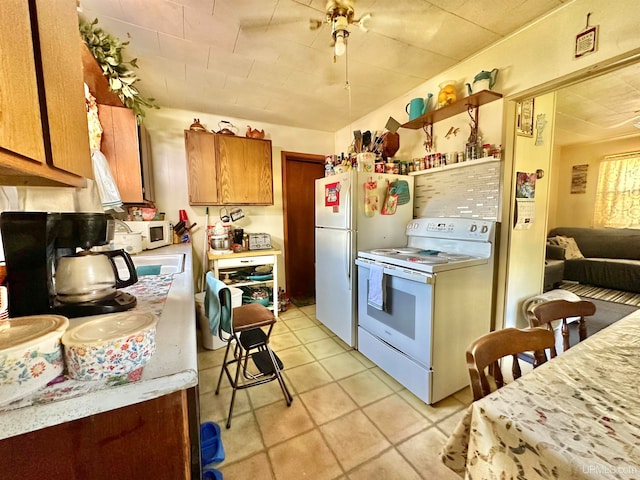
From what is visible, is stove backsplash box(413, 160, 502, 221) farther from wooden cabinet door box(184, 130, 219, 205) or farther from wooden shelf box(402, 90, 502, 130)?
wooden cabinet door box(184, 130, 219, 205)

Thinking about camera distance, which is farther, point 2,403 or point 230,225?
point 230,225

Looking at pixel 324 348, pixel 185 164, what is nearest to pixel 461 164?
pixel 324 348

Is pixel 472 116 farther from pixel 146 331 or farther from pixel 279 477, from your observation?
pixel 279 477

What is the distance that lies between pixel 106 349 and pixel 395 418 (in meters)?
1.68

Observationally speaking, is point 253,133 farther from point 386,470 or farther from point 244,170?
point 386,470

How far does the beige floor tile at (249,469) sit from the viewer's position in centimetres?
127

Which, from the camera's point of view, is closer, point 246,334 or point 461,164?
point 246,334

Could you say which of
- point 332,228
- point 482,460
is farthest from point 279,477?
point 332,228

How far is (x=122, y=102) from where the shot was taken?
1.91 meters

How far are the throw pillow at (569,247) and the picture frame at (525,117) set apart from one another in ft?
10.9

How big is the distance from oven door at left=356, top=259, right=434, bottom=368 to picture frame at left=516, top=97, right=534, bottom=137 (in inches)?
51.1

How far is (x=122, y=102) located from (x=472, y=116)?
2.63m

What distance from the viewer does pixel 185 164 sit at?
306cm

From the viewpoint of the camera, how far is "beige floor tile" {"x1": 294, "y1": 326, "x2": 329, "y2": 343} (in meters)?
2.64
